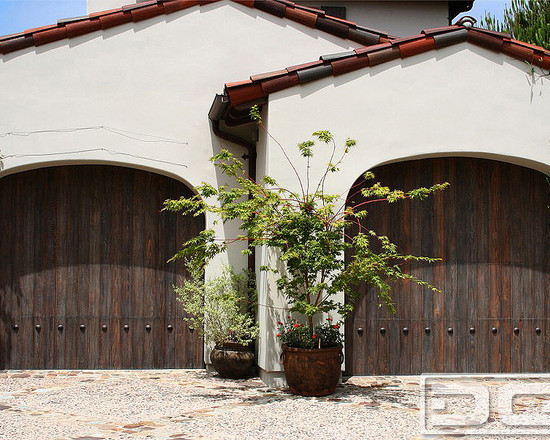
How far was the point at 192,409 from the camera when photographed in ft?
23.6

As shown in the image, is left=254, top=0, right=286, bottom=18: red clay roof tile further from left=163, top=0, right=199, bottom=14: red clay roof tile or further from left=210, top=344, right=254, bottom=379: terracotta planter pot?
left=210, top=344, right=254, bottom=379: terracotta planter pot

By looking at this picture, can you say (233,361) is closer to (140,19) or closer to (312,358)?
(312,358)

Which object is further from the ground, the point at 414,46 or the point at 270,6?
the point at 270,6

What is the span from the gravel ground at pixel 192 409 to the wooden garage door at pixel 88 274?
496mm

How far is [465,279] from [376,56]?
3.22 metres

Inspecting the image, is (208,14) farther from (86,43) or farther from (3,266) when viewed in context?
(3,266)

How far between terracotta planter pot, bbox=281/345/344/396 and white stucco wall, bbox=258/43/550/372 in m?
0.78

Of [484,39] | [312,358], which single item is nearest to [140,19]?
[484,39]

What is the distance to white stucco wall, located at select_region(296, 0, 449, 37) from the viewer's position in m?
14.2

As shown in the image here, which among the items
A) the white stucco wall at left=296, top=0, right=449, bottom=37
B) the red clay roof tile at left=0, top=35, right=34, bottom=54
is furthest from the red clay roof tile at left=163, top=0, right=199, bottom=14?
the white stucco wall at left=296, top=0, right=449, bottom=37

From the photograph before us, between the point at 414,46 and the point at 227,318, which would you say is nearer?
the point at 414,46
